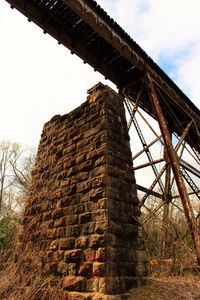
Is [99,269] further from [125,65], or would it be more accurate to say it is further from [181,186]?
[125,65]

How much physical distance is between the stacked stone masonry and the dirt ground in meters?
0.17

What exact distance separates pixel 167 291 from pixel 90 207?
1.66 m

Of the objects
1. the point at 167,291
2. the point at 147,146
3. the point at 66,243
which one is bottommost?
the point at 167,291

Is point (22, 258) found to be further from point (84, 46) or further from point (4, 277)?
point (84, 46)

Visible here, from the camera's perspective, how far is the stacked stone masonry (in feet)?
12.6

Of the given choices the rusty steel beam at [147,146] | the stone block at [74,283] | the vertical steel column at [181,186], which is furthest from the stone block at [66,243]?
the rusty steel beam at [147,146]

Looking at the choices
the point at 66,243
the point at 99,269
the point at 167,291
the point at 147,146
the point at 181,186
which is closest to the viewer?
the point at 99,269

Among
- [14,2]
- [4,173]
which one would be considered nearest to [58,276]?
[14,2]

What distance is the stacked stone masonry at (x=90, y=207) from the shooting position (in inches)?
151

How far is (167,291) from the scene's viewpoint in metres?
3.95

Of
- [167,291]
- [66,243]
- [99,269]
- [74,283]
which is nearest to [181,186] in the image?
[167,291]

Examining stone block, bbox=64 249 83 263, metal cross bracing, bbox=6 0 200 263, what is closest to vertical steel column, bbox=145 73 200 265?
metal cross bracing, bbox=6 0 200 263

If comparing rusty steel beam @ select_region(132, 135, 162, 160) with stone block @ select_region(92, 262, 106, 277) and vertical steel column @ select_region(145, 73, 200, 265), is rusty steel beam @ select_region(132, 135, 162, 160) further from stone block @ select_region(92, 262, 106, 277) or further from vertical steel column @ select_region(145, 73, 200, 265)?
stone block @ select_region(92, 262, 106, 277)

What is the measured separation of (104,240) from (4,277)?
9.27 feet
